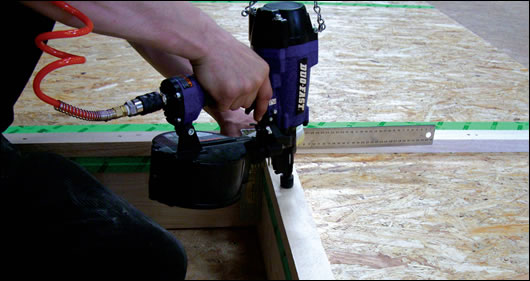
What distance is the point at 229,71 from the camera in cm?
100

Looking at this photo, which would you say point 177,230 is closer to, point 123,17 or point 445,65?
point 123,17

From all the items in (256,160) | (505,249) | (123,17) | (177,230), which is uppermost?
(123,17)

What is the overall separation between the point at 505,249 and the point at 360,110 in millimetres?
783

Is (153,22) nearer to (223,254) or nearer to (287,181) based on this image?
(287,181)

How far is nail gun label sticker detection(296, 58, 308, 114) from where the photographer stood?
1.13 meters

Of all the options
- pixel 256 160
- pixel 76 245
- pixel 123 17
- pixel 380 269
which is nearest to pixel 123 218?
pixel 76 245

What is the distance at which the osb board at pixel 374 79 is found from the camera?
1.76 meters

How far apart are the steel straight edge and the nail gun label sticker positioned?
0.39 m

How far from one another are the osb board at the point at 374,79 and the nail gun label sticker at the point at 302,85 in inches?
19.9

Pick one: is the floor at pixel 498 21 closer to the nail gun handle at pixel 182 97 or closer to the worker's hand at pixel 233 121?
the worker's hand at pixel 233 121

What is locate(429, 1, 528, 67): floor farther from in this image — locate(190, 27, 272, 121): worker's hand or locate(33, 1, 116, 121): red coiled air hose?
locate(33, 1, 116, 121): red coiled air hose

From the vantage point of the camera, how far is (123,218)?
1166 millimetres

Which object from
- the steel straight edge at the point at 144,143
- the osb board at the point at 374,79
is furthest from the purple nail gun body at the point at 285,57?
the osb board at the point at 374,79

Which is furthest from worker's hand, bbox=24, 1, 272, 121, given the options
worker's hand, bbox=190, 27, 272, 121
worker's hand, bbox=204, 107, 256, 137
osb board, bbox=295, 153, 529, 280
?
osb board, bbox=295, 153, 529, 280
